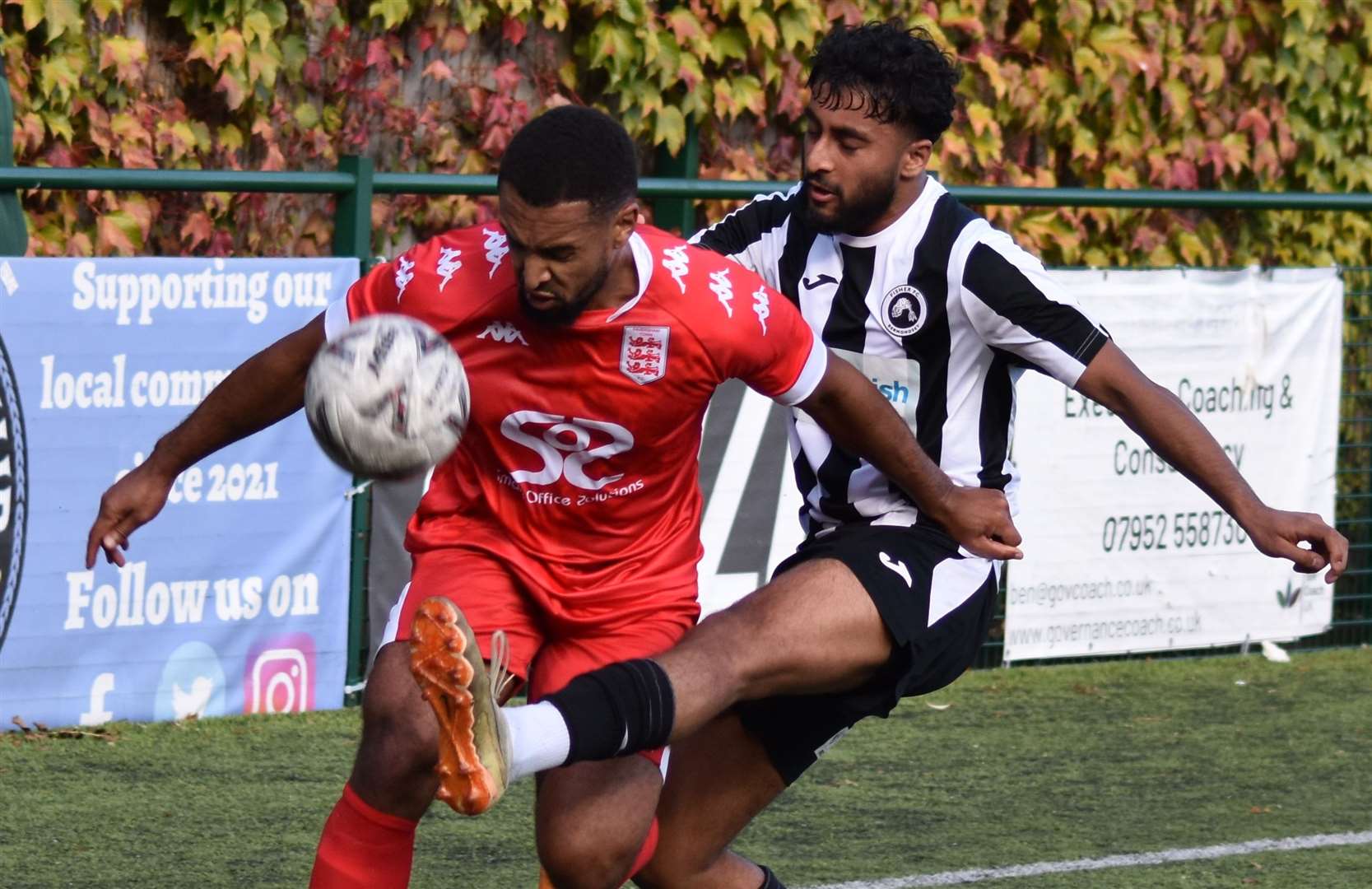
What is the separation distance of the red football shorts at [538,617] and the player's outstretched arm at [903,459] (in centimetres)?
50

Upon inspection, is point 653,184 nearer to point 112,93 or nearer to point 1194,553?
point 112,93

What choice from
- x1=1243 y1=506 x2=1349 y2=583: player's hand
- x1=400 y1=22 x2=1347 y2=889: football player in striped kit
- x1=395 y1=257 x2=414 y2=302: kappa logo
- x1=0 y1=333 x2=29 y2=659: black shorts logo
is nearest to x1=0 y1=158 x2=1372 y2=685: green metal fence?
x1=0 y1=333 x2=29 y2=659: black shorts logo

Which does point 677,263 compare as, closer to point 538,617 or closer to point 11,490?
point 538,617

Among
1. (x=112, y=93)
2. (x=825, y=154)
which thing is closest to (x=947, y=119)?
(x=825, y=154)

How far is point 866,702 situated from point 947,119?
1.29 m

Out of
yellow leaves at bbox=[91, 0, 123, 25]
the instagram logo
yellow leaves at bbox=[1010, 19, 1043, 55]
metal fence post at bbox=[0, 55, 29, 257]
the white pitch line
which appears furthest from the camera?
yellow leaves at bbox=[1010, 19, 1043, 55]

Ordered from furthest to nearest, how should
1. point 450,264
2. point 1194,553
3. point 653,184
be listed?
1. point 1194,553
2. point 653,184
3. point 450,264

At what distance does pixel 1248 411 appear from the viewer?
852cm

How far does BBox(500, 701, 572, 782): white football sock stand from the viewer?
11.7 ft

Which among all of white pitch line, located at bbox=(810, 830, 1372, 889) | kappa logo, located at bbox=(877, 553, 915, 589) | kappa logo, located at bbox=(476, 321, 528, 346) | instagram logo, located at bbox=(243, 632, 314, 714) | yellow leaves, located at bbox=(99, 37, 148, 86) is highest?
kappa logo, located at bbox=(476, 321, 528, 346)

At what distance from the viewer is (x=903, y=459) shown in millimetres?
4148

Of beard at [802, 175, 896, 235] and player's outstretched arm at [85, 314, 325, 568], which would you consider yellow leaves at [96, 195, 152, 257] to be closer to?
player's outstretched arm at [85, 314, 325, 568]

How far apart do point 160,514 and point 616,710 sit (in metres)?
3.37

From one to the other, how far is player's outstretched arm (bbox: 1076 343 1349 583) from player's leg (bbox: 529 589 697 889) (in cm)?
102
